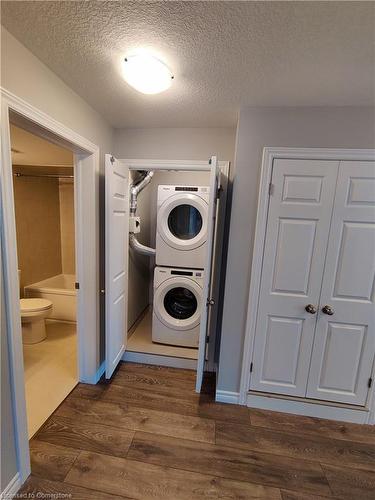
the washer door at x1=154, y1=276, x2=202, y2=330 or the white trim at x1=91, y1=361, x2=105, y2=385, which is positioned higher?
the washer door at x1=154, y1=276, x2=202, y2=330

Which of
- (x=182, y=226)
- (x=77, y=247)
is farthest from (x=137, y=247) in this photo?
(x=77, y=247)

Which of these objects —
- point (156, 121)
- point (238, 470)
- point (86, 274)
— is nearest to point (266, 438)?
point (238, 470)

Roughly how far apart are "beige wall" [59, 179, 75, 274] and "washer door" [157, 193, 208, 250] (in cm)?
218

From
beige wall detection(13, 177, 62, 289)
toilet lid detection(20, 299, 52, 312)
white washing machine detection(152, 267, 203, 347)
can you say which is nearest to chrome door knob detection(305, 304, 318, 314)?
white washing machine detection(152, 267, 203, 347)

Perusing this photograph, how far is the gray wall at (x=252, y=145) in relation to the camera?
60.0 inches

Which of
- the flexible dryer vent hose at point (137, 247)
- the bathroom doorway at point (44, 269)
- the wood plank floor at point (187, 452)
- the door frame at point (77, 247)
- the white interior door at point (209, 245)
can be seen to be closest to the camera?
the door frame at point (77, 247)

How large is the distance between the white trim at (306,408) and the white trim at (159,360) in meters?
0.66

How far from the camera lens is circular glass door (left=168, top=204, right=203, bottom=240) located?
2.54 m

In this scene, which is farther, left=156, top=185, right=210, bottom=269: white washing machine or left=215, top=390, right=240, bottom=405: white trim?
left=156, top=185, right=210, bottom=269: white washing machine

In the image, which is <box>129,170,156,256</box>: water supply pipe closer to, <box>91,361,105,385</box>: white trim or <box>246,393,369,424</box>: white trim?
<box>91,361,105,385</box>: white trim

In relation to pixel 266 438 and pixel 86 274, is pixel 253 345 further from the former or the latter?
pixel 86 274

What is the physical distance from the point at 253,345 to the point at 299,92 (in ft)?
5.89

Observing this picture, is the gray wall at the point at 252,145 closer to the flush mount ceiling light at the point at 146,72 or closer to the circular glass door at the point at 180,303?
the flush mount ceiling light at the point at 146,72

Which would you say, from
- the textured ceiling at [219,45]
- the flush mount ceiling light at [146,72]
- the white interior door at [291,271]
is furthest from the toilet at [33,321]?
the flush mount ceiling light at [146,72]
